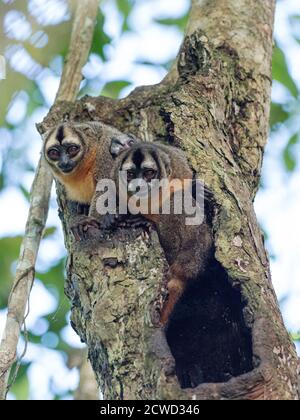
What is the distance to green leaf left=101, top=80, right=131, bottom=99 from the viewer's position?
1011 centimetres

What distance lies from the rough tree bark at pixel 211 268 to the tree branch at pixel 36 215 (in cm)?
30

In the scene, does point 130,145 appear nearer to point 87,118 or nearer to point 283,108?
point 87,118

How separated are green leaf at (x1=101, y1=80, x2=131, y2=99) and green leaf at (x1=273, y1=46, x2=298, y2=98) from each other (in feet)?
6.75

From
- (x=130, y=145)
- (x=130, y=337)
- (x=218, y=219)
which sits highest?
(x=130, y=145)

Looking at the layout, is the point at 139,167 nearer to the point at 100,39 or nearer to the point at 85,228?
the point at 85,228

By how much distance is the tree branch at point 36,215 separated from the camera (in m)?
5.81

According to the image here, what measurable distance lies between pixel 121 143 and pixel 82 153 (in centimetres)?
59

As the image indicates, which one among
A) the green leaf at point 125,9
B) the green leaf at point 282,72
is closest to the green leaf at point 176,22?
the green leaf at point 125,9

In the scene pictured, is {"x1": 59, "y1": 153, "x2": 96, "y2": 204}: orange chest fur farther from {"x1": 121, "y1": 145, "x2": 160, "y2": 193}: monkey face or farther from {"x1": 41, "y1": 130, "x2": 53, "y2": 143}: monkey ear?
{"x1": 121, "y1": 145, "x2": 160, "y2": 193}: monkey face

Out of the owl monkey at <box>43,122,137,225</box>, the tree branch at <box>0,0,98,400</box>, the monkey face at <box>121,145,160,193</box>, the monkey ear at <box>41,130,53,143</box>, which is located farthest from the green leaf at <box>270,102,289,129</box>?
the monkey face at <box>121,145,160,193</box>
